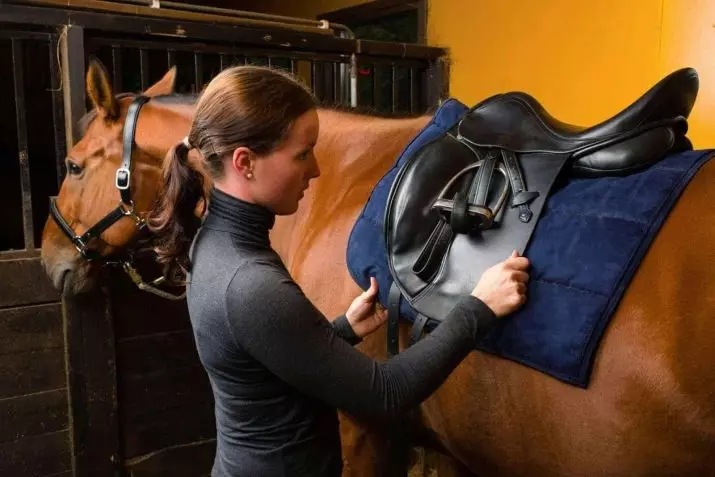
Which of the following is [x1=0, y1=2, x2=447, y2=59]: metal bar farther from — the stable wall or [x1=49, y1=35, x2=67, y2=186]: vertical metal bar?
the stable wall

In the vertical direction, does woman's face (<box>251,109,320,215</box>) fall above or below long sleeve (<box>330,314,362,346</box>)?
above

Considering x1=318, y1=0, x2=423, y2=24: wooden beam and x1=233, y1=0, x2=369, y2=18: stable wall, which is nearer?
x1=318, y1=0, x2=423, y2=24: wooden beam

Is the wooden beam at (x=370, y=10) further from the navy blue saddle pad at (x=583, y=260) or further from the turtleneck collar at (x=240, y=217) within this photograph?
the turtleneck collar at (x=240, y=217)

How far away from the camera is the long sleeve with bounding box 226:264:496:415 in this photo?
0.83m

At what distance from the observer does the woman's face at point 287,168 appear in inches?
35.2

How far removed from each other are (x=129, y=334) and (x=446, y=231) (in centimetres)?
162

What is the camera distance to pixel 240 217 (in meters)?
0.92

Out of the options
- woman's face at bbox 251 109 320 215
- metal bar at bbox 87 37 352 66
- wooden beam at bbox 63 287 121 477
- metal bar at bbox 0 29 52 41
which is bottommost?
wooden beam at bbox 63 287 121 477

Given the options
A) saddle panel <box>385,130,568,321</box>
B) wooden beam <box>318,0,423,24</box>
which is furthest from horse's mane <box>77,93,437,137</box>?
wooden beam <box>318,0,423,24</box>

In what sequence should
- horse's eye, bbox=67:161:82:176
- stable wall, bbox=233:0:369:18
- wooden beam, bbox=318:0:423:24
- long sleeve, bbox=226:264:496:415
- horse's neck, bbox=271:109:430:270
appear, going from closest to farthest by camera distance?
long sleeve, bbox=226:264:496:415
horse's neck, bbox=271:109:430:270
horse's eye, bbox=67:161:82:176
wooden beam, bbox=318:0:423:24
stable wall, bbox=233:0:369:18

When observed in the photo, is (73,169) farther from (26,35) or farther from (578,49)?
(578,49)

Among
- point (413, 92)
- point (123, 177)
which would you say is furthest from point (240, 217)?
point (413, 92)

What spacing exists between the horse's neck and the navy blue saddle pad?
0.53 metres

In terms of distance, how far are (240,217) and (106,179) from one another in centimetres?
111
